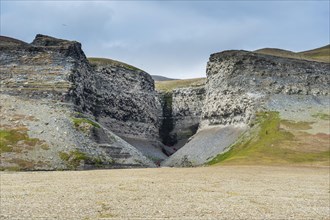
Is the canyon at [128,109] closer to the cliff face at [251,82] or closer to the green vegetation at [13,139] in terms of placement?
the green vegetation at [13,139]

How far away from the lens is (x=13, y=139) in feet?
241

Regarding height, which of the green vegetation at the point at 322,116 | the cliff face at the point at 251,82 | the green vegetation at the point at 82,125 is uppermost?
the cliff face at the point at 251,82

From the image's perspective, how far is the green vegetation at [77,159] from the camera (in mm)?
70688

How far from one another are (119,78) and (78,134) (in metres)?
53.1

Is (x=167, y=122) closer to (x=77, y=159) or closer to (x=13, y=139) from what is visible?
(x=77, y=159)

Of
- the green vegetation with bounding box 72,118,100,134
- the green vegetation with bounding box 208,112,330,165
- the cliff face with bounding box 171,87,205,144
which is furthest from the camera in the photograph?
the cliff face with bounding box 171,87,205,144

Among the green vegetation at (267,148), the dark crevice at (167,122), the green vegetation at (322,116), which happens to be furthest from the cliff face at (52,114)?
the dark crevice at (167,122)

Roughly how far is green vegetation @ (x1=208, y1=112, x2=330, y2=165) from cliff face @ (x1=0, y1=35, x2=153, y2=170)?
61.5 feet

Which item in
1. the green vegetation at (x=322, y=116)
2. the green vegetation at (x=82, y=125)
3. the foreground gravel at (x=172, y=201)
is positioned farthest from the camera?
the green vegetation at (x=322, y=116)

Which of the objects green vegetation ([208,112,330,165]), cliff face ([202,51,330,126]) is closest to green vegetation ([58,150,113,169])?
green vegetation ([208,112,330,165])

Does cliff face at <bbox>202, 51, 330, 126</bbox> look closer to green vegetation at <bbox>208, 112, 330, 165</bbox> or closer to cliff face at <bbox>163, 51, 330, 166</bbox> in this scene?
cliff face at <bbox>163, 51, 330, 166</bbox>

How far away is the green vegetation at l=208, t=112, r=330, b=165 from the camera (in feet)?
240

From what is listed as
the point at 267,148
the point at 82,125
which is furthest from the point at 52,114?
the point at 267,148

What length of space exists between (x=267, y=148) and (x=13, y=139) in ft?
147
